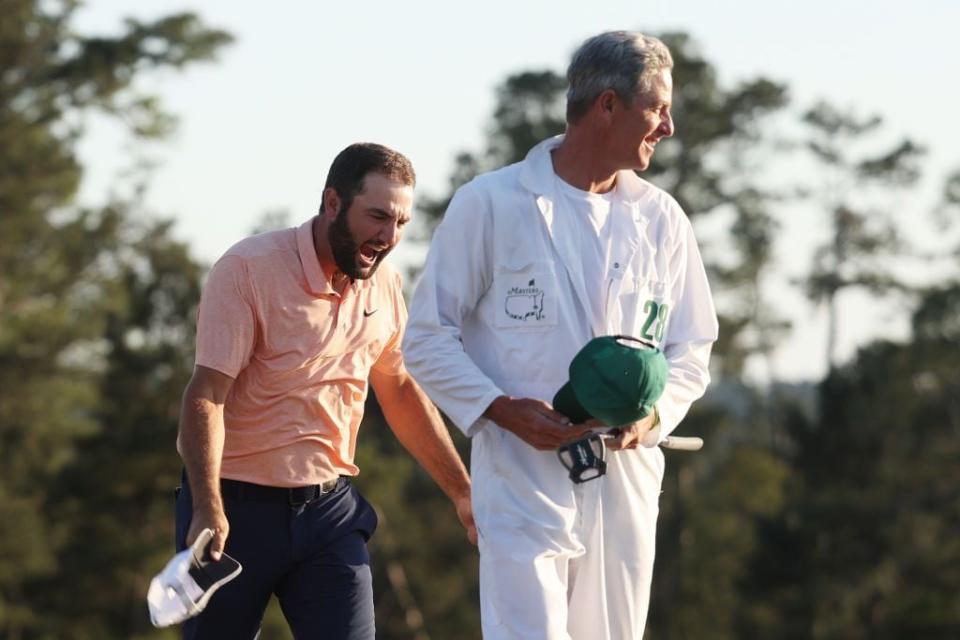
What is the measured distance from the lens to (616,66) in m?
5.75

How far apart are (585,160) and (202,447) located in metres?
1.42

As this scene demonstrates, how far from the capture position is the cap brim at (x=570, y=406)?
18.3 ft

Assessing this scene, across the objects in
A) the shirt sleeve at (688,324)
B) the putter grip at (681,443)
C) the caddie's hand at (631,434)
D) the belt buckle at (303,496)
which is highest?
the shirt sleeve at (688,324)

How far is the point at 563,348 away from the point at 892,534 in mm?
39130

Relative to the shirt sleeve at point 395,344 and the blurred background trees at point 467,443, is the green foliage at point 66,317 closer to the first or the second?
the blurred background trees at point 467,443

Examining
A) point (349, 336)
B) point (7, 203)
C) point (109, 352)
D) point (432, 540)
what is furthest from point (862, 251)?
point (349, 336)

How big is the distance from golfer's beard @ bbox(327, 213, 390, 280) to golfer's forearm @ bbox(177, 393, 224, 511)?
0.60 m

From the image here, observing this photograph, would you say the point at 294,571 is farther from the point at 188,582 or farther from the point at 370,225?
the point at 370,225

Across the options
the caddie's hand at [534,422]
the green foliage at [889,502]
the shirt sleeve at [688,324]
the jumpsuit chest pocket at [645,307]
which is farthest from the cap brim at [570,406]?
A: the green foliage at [889,502]

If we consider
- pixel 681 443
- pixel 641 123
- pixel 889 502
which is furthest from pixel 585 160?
pixel 889 502

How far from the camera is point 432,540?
151 ft

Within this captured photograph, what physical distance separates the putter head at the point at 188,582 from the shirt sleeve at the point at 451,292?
0.79 meters

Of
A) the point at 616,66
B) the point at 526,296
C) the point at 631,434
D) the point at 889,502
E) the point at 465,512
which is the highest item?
the point at 616,66

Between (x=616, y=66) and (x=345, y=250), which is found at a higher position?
(x=616, y=66)
